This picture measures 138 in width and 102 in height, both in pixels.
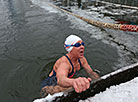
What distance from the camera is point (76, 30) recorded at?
7.88m

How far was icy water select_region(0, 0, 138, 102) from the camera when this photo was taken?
155 inches

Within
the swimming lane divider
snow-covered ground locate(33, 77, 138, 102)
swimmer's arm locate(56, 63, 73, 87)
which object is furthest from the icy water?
snow-covered ground locate(33, 77, 138, 102)

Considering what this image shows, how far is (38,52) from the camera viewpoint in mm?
5695

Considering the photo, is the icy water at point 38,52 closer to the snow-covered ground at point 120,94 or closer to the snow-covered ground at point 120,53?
the snow-covered ground at point 120,53

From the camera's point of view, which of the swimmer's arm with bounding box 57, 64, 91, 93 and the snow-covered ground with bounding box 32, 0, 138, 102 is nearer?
the swimmer's arm with bounding box 57, 64, 91, 93

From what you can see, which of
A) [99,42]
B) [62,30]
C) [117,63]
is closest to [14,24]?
[62,30]

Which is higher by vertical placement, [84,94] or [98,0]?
[98,0]

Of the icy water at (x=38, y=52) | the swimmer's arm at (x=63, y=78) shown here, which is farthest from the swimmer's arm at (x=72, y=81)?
the icy water at (x=38, y=52)

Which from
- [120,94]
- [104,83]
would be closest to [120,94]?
[120,94]

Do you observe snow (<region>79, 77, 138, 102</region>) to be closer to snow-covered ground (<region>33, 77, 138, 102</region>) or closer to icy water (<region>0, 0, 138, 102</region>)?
snow-covered ground (<region>33, 77, 138, 102</region>)

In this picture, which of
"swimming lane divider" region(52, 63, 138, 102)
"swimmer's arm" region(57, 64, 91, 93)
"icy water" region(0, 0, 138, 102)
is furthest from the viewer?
"icy water" region(0, 0, 138, 102)

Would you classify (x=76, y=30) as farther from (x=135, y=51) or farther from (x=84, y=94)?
(x=84, y=94)

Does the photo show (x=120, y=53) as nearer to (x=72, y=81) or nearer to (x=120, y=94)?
(x=120, y=94)

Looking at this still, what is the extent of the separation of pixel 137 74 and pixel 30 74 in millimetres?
3527
